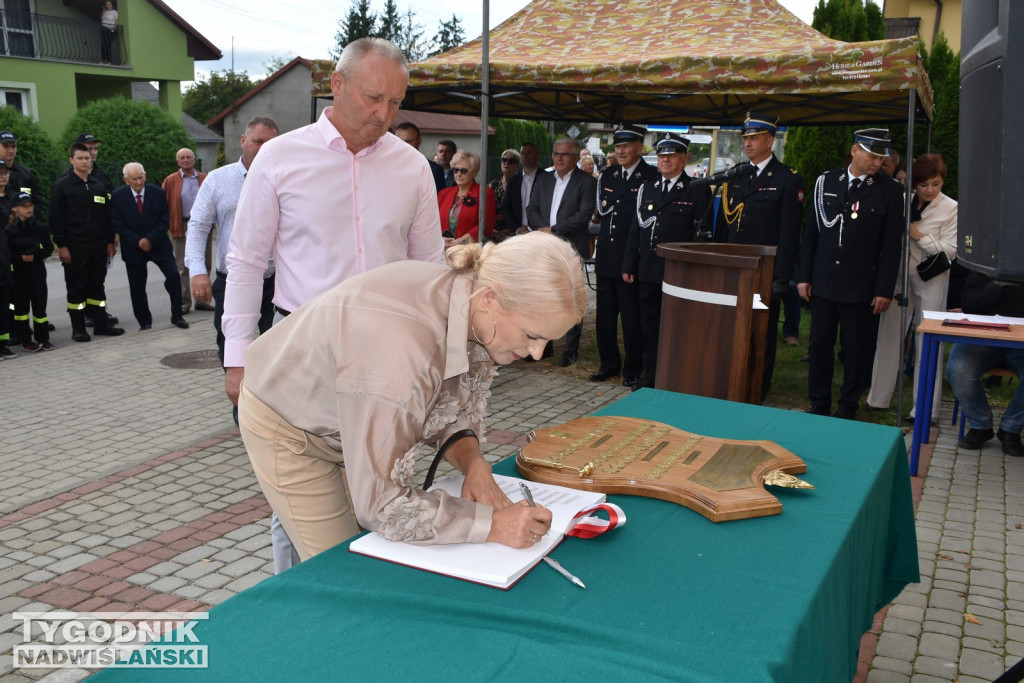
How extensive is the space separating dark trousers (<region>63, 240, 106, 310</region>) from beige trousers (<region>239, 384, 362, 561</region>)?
296 inches

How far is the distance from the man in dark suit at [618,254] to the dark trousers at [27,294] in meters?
5.43

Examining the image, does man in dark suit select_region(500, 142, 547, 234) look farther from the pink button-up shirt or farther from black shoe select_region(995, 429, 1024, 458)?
→ the pink button-up shirt

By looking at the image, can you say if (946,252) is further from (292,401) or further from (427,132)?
(427,132)

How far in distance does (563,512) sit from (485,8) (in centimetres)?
574

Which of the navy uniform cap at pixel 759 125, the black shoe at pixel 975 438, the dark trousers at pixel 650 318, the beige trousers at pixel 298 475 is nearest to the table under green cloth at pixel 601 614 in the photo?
the beige trousers at pixel 298 475

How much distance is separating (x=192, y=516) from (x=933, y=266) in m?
5.33

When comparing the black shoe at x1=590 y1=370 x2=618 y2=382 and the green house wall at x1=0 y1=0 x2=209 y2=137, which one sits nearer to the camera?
the black shoe at x1=590 y1=370 x2=618 y2=382

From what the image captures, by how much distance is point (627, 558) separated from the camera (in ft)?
5.81

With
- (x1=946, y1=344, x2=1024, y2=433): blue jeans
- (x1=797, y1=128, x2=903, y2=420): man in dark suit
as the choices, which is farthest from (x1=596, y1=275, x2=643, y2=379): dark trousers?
(x1=946, y1=344, x2=1024, y2=433): blue jeans

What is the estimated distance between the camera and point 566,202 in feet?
26.6

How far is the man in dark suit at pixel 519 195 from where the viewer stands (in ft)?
28.6

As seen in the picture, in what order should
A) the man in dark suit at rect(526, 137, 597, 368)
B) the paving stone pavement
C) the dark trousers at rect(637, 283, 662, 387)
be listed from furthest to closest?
the man in dark suit at rect(526, 137, 597, 368) → the dark trousers at rect(637, 283, 662, 387) → the paving stone pavement

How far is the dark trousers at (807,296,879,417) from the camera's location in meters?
6.12

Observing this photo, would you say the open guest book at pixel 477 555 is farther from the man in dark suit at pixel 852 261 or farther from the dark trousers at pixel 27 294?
the dark trousers at pixel 27 294
